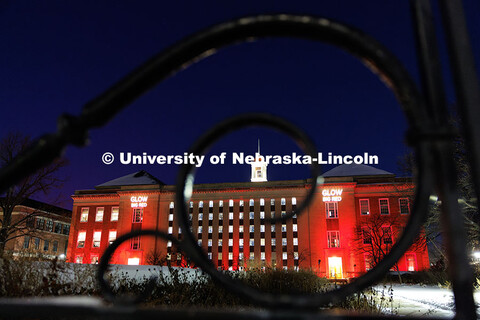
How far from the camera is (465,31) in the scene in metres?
0.81

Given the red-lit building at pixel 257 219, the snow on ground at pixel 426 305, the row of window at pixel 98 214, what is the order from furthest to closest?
1. the row of window at pixel 98 214
2. the red-lit building at pixel 257 219
3. the snow on ground at pixel 426 305

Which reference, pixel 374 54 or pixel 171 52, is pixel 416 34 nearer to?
pixel 374 54

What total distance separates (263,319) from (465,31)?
79cm

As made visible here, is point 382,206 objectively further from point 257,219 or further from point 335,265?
point 257,219

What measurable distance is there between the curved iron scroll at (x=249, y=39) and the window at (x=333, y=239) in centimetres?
4168

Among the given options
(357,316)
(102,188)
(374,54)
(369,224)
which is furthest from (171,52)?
(102,188)

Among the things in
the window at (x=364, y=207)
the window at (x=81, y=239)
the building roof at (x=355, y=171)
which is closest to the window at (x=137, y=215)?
the window at (x=81, y=239)

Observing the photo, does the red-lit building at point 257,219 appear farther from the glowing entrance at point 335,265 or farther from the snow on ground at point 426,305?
the snow on ground at point 426,305

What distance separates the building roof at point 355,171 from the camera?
45766mm

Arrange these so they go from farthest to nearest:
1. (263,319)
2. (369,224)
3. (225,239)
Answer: (225,239)
(369,224)
(263,319)

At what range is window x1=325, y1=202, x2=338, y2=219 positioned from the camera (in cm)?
Result: 4130

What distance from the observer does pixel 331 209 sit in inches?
1639

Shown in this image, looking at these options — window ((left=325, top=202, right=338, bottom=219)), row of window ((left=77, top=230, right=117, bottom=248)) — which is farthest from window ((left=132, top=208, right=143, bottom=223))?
window ((left=325, top=202, right=338, bottom=219))

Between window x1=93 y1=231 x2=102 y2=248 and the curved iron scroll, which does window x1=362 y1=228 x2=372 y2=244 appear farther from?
the curved iron scroll
